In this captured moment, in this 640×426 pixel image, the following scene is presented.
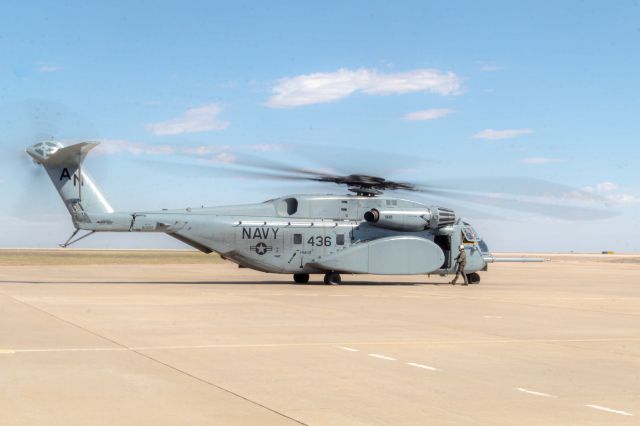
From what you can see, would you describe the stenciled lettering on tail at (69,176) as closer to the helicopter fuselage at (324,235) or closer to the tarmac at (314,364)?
the helicopter fuselage at (324,235)

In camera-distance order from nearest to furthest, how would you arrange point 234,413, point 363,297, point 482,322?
1. point 234,413
2. point 482,322
3. point 363,297

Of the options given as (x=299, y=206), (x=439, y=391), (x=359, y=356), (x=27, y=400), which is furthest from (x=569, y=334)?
(x=299, y=206)

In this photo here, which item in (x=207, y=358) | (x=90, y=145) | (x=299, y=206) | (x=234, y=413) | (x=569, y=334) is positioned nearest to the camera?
(x=234, y=413)

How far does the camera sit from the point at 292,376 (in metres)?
11.6

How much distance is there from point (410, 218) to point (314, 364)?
25.2 meters

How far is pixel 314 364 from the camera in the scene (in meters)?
12.8

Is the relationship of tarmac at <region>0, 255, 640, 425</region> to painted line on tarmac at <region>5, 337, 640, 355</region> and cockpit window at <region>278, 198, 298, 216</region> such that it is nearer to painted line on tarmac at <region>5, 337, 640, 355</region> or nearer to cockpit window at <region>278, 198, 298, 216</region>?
painted line on tarmac at <region>5, 337, 640, 355</region>

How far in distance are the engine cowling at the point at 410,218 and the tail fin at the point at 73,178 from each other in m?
11.4

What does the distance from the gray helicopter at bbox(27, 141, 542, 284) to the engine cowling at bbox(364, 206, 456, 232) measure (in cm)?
4

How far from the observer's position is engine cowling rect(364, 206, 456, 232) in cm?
3738

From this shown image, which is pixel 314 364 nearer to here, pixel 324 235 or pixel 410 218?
pixel 324 235

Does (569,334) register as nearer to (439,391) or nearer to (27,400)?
(439,391)

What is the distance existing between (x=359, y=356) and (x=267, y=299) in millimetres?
13435

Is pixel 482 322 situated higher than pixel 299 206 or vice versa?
pixel 299 206
